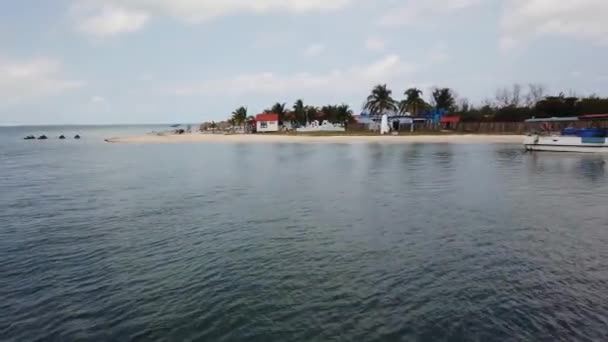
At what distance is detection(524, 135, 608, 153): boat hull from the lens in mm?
47906

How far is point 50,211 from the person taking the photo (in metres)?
19.2

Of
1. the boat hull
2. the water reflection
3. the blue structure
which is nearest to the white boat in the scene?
the boat hull

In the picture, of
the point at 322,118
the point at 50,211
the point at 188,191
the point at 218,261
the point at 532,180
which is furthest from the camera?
the point at 322,118

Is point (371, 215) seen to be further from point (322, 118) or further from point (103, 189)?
point (322, 118)

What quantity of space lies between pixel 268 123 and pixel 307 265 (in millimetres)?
93006

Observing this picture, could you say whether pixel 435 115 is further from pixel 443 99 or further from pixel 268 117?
pixel 268 117

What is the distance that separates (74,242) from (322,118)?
308 ft

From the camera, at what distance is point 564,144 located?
50.0m

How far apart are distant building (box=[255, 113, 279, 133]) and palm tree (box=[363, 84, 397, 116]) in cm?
2247

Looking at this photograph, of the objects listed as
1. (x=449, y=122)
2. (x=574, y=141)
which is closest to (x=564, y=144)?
(x=574, y=141)

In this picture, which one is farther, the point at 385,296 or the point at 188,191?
the point at 188,191

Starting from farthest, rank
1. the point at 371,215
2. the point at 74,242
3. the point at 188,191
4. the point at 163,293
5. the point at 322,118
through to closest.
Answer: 1. the point at 322,118
2. the point at 188,191
3. the point at 371,215
4. the point at 74,242
5. the point at 163,293

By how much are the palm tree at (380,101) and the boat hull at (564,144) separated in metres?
50.1

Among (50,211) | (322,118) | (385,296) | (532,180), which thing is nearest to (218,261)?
(385,296)
